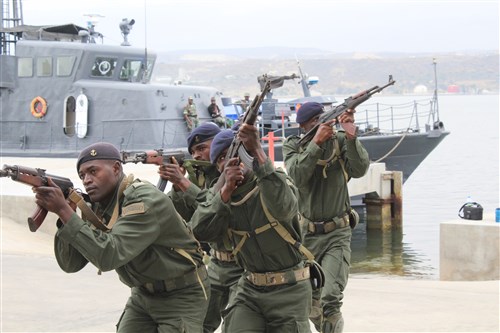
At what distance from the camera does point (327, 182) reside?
7.98m

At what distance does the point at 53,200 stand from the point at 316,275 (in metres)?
1.85

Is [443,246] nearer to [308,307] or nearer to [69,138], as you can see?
[308,307]

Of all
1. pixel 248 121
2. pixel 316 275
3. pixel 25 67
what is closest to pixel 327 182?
pixel 316 275

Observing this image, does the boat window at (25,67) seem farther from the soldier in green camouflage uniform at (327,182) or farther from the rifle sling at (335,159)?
the rifle sling at (335,159)

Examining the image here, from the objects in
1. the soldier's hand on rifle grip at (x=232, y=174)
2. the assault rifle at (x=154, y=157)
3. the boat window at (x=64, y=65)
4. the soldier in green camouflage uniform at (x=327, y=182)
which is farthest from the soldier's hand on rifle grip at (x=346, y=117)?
the boat window at (x=64, y=65)

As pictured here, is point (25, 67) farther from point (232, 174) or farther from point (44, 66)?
point (232, 174)

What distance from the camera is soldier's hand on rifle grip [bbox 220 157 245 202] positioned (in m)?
5.55

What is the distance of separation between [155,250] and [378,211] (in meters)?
16.8

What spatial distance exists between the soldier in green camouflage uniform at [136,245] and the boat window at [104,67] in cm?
1812

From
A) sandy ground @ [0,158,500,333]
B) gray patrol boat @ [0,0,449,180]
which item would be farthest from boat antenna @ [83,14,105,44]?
sandy ground @ [0,158,500,333]

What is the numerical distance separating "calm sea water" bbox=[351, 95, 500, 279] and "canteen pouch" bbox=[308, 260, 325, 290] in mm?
8249

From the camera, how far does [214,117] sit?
23.6m

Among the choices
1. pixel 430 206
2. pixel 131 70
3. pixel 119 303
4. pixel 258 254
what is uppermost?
pixel 131 70

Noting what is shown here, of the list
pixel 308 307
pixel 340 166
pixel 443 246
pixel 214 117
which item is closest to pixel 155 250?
pixel 308 307
